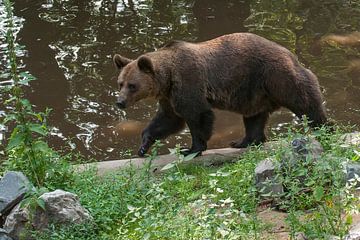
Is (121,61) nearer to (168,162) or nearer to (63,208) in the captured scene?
(168,162)

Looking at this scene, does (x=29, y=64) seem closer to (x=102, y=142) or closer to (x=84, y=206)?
(x=102, y=142)

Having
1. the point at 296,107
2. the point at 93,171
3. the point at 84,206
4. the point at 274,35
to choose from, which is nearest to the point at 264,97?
the point at 296,107

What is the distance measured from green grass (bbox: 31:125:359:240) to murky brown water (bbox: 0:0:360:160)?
2.95m

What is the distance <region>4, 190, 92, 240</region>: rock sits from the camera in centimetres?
548

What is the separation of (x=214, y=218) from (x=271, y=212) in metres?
1.11

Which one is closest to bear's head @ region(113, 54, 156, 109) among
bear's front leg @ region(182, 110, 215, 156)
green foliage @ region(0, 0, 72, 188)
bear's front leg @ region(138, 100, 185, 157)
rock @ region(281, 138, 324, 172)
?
bear's front leg @ region(138, 100, 185, 157)

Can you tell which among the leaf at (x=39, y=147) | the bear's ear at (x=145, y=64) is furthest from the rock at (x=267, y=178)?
the bear's ear at (x=145, y=64)

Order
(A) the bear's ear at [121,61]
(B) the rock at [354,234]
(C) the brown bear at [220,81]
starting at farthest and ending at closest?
1. (A) the bear's ear at [121,61]
2. (C) the brown bear at [220,81]
3. (B) the rock at [354,234]

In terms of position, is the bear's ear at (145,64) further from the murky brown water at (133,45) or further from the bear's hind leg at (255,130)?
the murky brown water at (133,45)

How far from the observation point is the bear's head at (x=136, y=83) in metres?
8.03

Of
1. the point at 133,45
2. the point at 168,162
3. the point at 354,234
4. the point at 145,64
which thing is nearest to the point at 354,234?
the point at 354,234

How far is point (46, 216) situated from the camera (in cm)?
550

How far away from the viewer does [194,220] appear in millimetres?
4664

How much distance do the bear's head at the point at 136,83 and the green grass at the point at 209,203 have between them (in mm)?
1269
